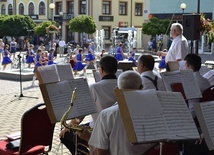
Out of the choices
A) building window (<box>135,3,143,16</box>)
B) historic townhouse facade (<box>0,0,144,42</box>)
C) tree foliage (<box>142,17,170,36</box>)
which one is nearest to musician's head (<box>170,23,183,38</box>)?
tree foliage (<box>142,17,170,36</box>)

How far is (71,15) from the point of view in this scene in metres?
47.7

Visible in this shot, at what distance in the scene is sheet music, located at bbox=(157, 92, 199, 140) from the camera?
10.2 feet

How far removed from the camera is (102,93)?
5.04m

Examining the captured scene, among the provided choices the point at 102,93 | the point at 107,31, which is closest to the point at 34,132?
the point at 102,93

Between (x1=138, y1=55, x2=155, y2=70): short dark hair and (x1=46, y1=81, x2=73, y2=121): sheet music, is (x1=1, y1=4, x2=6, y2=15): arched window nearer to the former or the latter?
(x1=138, y1=55, x2=155, y2=70): short dark hair

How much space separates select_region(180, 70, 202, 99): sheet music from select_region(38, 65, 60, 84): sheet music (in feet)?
5.58

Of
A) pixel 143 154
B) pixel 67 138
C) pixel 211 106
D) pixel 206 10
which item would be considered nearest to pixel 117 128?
pixel 143 154

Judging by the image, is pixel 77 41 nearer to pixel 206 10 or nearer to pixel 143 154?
pixel 206 10

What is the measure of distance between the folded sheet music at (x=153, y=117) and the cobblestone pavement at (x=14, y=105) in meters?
3.40

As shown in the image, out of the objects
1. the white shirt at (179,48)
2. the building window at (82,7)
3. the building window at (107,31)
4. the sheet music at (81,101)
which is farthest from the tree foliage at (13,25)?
the sheet music at (81,101)

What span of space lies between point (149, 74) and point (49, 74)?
1.37 m

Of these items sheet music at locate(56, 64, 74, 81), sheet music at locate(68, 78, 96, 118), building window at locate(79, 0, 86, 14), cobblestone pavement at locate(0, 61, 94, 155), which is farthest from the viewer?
building window at locate(79, 0, 86, 14)

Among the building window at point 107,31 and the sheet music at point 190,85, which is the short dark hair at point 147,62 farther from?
the building window at point 107,31

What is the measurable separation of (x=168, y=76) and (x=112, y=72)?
0.73 meters
